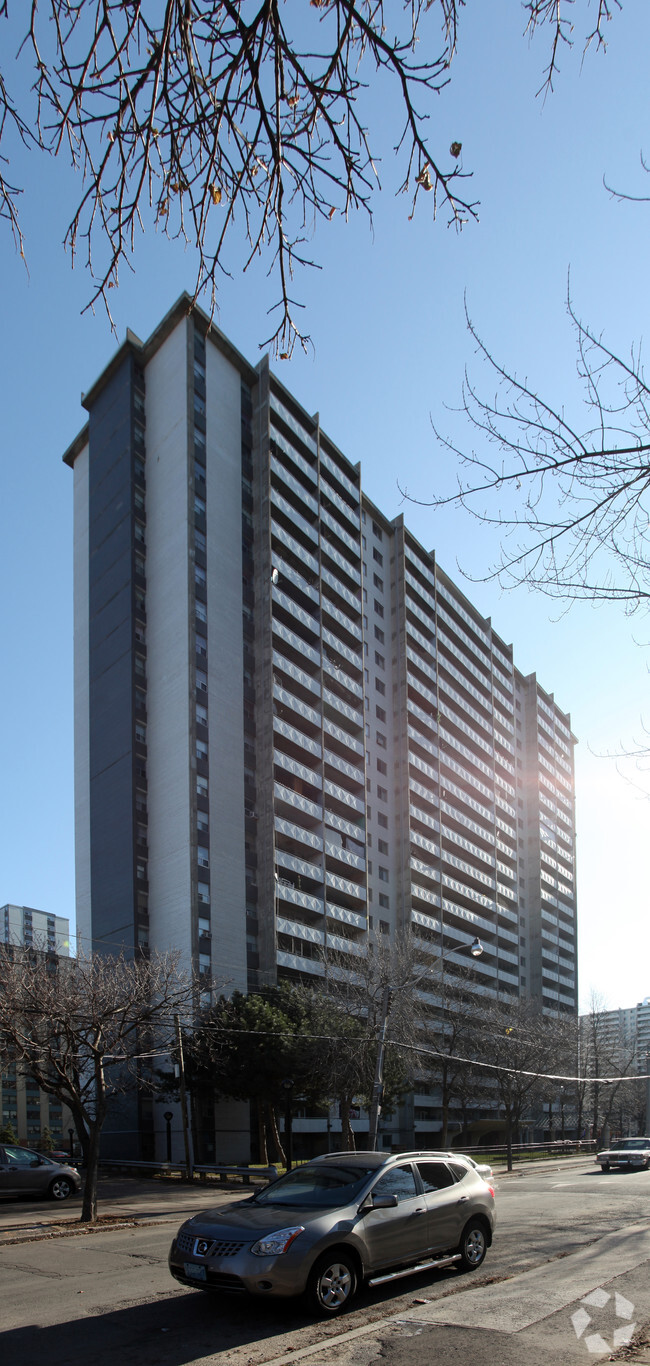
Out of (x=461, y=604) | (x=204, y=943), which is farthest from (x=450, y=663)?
(x=204, y=943)

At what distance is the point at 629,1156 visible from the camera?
3275 centimetres

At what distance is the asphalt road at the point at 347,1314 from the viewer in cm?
723

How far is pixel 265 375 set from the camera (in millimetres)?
63938

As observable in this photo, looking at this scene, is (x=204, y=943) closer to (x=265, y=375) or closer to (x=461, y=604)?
(x=265, y=375)

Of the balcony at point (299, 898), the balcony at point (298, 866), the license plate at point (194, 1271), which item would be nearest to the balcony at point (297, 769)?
the balcony at point (298, 866)

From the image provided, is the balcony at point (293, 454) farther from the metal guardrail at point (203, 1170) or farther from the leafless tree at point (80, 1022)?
the metal guardrail at point (203, 1170)

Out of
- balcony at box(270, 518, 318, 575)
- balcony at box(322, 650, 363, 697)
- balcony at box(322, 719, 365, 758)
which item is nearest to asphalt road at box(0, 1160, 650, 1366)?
balcony at box(322, 719, 365, 758)

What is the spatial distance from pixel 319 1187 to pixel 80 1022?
12701mm

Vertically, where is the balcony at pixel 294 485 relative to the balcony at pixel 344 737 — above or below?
above

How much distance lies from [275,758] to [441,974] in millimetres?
19340

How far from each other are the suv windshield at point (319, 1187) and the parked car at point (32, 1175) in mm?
14920

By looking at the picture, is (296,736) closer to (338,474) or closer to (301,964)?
(301,964)

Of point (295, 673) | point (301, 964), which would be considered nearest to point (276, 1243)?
point (301, 964)

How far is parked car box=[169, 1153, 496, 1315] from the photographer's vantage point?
825 cm
